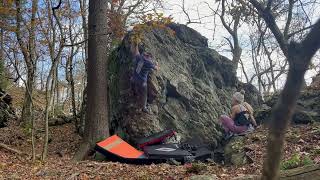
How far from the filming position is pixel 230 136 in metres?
10.1

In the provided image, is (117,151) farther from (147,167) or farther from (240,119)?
(240,119)

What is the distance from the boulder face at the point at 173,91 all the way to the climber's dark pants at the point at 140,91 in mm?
149

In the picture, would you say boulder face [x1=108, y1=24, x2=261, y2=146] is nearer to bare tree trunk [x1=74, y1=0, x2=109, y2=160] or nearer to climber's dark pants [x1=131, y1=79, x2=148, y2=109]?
climber's dark pants [x1=131, y1=79, x2=148, y2=109]

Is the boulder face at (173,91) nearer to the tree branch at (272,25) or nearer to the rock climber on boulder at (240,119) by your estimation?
the rock climber on boulder at (240,119)

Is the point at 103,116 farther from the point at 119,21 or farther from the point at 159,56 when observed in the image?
the point at 119,21

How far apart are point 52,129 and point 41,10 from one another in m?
4.86

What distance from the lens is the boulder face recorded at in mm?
10516

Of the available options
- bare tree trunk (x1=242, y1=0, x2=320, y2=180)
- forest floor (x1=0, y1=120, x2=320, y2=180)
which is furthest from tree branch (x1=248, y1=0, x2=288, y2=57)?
bare tree trunk (x1=242, y1=0, x2=320, y2=180)

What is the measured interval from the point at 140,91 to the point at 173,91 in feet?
3.63

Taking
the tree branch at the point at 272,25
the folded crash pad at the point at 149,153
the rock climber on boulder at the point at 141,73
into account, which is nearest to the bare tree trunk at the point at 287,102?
the tree branch at the point at 272,25

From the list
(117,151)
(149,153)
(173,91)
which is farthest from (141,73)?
(149,153)

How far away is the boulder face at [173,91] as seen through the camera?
10516 mm

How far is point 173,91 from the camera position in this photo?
1120 centimetres

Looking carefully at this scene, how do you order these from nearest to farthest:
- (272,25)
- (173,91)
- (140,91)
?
1. (272,25)
2. (140,91)
3. (173,91)
